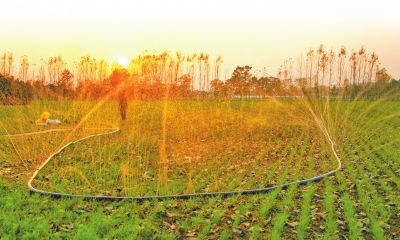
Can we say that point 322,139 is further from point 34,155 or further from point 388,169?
point 34,155

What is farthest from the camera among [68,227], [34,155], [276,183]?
[34,155]

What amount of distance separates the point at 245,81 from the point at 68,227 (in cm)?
5722

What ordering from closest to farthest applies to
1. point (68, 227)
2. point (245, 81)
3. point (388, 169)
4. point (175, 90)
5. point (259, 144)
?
point (68, 227)
point (388, 169)
point (259, 144)
point (175, 90)
point (245, 81)

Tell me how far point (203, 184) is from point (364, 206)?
8.91ft

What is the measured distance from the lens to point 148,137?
1209cm

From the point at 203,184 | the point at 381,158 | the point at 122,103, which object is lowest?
the point at 203,184

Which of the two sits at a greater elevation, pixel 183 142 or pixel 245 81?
pixel 245 81

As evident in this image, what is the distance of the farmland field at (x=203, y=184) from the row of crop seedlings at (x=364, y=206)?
16mm

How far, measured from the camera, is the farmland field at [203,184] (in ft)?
14.7

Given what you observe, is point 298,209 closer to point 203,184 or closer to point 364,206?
point 364,206

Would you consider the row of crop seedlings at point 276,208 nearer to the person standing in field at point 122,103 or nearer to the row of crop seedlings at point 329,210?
the row of crop seedlings at point 329,210

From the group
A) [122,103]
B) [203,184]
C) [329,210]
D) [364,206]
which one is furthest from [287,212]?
[122,103]

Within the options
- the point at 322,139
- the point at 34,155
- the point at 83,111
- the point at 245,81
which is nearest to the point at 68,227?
the point at 34,155

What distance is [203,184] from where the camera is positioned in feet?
21.8
